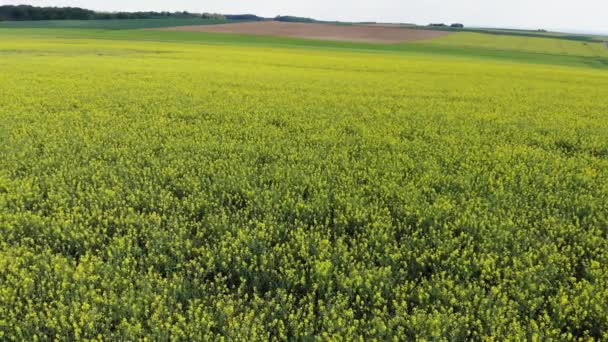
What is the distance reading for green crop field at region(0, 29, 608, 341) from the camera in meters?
3.99

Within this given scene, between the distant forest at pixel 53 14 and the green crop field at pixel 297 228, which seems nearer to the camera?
the green crop field at pixel 297 228

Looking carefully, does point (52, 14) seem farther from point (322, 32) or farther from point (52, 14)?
point (322, 32)

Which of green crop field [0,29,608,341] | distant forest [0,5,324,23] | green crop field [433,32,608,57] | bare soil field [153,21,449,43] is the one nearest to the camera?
green crop field [0,29,608,341]

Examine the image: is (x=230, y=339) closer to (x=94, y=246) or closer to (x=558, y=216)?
(x=94, y=246)

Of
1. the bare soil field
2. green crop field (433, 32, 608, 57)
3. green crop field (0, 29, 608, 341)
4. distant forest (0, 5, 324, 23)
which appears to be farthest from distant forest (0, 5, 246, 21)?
green crop field (0, 29, 608, 341)

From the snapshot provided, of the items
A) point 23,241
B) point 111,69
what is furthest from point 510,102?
point 111,69

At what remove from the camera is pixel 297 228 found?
548 centimetres

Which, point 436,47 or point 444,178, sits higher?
point 436,47

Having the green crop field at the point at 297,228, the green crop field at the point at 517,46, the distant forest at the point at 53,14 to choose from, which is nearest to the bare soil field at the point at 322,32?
the green crop field at the point at 517,46

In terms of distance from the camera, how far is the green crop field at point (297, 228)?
3.99m

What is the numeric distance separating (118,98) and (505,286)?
13.9 metres

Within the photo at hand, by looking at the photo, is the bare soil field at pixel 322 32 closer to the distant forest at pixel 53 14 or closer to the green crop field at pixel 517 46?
the green crop field at pixel 517 46

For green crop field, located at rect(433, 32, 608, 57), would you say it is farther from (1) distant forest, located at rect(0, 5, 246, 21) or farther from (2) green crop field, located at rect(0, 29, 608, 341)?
(1) distant forest, located at rect(0, 5, 246, 21)

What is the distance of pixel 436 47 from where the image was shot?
6162 centimetres
